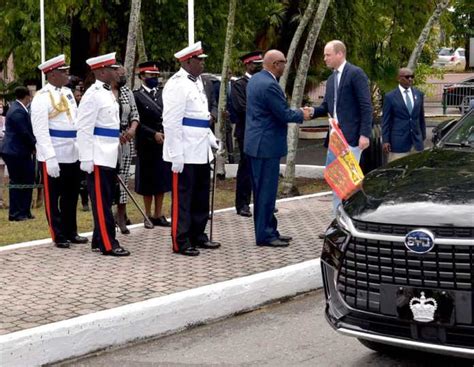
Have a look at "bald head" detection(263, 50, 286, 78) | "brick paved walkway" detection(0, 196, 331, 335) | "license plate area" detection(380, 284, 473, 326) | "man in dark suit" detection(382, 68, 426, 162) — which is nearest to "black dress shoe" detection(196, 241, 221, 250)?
"brick paved walkway" detection(0, 196, 331, 335)

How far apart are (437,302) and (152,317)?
94.7 inches

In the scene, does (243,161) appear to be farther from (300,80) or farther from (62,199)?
(62,199)

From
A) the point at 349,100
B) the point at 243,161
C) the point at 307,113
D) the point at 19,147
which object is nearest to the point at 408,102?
the point at 243,161

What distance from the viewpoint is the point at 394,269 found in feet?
17.3

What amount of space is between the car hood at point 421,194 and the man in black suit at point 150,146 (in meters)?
4.73

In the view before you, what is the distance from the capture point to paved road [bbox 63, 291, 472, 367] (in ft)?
20.2

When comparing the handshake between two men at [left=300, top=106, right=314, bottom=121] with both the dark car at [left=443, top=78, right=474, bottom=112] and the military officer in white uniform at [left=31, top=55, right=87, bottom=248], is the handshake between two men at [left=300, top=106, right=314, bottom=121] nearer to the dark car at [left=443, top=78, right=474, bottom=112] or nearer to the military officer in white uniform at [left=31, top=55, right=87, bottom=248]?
the military officer in white uniform at [left=31, top=55, right=87, bottom=248]

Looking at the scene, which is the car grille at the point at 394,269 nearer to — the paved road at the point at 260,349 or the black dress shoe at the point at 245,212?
the paved road at the point at 260,349

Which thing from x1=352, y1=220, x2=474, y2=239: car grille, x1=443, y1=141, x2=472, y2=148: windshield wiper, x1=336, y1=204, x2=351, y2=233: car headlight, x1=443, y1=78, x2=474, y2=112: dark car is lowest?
x1=443, y1=78, x2=474, y2=112: dark car

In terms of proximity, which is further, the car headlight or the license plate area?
the car headlight

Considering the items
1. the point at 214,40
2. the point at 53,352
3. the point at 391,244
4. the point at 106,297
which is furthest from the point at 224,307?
the point at 214,40

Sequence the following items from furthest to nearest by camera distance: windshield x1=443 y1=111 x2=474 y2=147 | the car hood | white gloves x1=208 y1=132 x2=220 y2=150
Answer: white gloves x1=208 y1=132 x2=220 y2=150, windshield x1=443 y1=111 x2=474 y2=147, the car hood

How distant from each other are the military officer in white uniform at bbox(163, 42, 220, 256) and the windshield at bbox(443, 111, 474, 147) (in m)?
2.65

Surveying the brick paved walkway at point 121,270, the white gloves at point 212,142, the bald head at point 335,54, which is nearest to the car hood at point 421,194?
the brick paved walkway at point 121,270
